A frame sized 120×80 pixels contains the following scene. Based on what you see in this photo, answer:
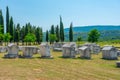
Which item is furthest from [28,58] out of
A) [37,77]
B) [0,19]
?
[0,19]

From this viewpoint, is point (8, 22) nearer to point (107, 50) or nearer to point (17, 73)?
point (107, 50)

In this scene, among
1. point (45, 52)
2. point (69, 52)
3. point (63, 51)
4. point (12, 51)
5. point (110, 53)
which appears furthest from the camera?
point (63, 51)

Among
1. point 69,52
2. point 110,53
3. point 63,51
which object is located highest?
point 63,51

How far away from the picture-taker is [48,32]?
103312mm

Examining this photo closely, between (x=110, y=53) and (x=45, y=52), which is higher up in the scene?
(x=45, y=52)

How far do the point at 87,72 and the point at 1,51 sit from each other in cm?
1812

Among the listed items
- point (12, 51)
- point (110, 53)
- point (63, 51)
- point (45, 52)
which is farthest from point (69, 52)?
point (12, 51)

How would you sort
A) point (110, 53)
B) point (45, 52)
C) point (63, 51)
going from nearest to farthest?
1. point (45, 52)
2. point (110, 53)
3. point (63, 51)

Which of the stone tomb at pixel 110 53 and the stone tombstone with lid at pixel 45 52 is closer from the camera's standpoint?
the stone tombstone with lid at pixel 45 52

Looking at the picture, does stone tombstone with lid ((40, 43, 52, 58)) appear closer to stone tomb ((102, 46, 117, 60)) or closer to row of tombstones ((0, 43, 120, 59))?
row of tombstones ((0, 43, 120, 59))

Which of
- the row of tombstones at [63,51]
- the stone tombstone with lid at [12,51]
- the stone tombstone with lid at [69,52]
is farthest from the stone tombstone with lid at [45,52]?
the stone tombstone with lid at [12,51]

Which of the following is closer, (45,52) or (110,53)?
(45,52)

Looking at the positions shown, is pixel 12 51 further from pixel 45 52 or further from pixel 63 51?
pixel 63 51

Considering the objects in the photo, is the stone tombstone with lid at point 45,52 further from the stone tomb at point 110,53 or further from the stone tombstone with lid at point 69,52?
the stone tomb at point 110,53
